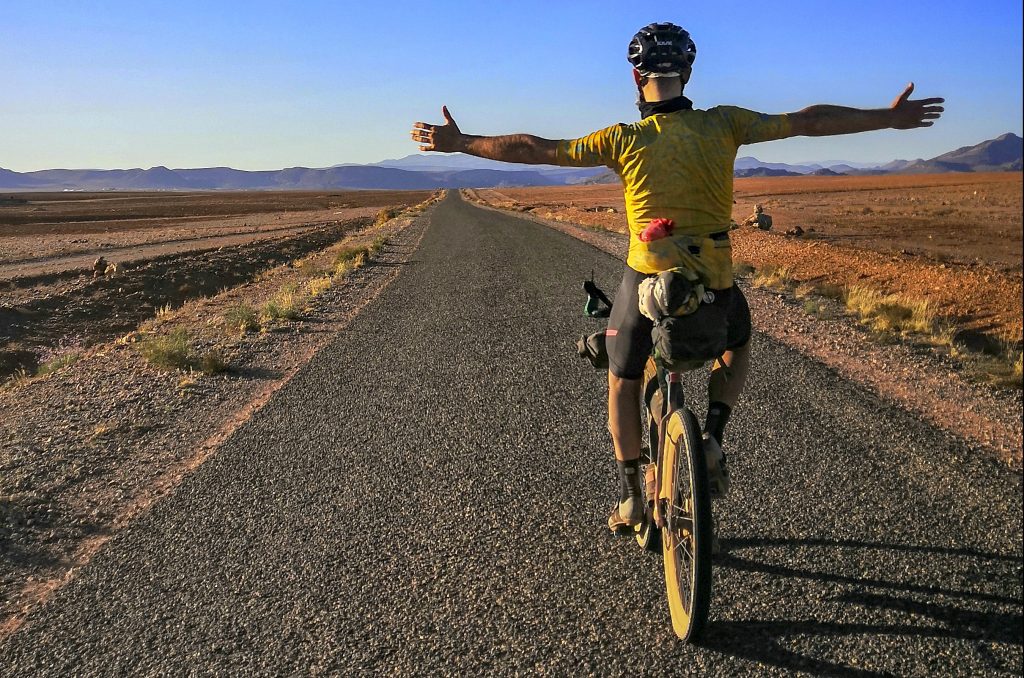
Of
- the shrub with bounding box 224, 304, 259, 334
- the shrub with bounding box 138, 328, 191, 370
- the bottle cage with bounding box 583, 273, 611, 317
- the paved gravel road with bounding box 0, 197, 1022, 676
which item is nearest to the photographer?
the paved gravel road with bounding box 0, 197, 1022, 676

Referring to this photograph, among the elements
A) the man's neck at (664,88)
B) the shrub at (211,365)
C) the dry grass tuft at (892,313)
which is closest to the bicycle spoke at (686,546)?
the man's neck at (664,88)

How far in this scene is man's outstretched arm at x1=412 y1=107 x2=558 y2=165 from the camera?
8.85 ft

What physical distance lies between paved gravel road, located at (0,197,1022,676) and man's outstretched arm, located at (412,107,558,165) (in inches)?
71.1

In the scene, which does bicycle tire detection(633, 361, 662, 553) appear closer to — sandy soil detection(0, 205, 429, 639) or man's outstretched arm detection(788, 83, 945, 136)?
man's outstretched arm detection(788, 83, 945, 136)

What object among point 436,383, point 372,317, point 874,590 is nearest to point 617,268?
point 372,317

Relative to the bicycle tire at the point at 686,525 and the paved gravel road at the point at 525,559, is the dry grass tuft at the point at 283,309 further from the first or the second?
the bicycle tire at the point at 686,525

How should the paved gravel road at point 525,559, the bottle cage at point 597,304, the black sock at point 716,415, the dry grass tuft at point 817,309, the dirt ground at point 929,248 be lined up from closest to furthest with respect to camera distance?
1. the paved gravel road at point 525,559
2. the black sock at point 716,415
3. the bottle cage at point 597,304
4. the dry grass tuft at point 817,309
5. the dirt ground at point 929,248

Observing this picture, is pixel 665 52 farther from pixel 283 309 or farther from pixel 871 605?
pixel 283 309

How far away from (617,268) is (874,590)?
10813 millimetres

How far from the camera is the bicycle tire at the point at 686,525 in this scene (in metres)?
2.36

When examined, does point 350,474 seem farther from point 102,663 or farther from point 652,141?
point 652,141

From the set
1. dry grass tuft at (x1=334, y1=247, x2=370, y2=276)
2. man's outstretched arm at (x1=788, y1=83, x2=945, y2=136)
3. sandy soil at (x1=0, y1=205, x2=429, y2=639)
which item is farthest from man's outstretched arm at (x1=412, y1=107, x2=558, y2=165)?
dry grass tuft at (x1=334, y1=247, x2=370, y2=276)

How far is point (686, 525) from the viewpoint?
2520 millimetres

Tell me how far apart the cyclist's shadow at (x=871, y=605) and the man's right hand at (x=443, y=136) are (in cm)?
217
